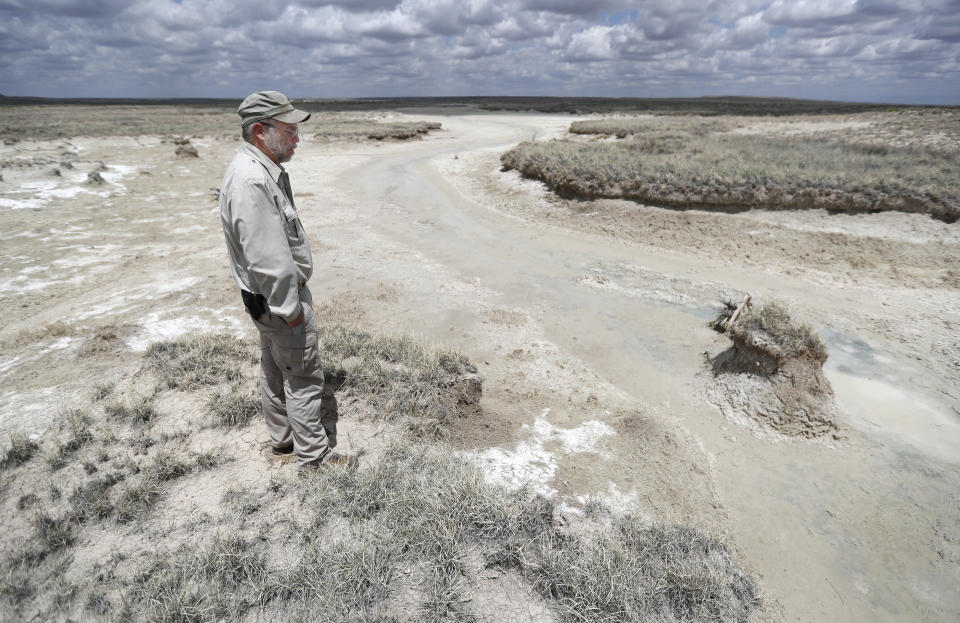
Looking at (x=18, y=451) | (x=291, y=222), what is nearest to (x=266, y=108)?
(x=291, y=222)

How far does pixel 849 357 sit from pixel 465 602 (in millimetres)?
6652

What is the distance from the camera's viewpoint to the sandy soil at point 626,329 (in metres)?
4.03

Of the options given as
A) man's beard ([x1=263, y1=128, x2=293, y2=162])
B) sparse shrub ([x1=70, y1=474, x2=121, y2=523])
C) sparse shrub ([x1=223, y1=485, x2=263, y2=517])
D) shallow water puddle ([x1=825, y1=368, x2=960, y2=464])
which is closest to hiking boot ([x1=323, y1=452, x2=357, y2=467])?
sparse shrub ([x1=223, y1=485, x2=263, y2=517])

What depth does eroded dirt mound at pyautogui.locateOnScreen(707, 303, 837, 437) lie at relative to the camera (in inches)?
203

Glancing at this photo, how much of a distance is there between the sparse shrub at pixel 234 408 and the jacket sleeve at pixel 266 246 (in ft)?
6.17

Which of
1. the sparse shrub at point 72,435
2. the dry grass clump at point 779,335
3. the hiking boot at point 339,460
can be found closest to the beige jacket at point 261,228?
the hiking boot at point 339,460

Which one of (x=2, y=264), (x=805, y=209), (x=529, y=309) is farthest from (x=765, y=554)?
(x=2, y=264)

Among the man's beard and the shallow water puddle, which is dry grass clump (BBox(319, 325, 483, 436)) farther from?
the shallow water puddle

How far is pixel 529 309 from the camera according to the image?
7844mm

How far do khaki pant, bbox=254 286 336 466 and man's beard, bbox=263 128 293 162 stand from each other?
0.99 m

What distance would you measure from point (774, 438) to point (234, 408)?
579 cm

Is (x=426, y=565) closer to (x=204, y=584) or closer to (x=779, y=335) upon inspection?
(x=204, y=584)

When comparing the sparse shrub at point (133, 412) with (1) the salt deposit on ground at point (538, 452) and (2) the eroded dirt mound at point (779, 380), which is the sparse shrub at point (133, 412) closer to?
(1) the salt deposit on ground at point (538, 452)

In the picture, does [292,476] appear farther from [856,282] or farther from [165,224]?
[165,224]
